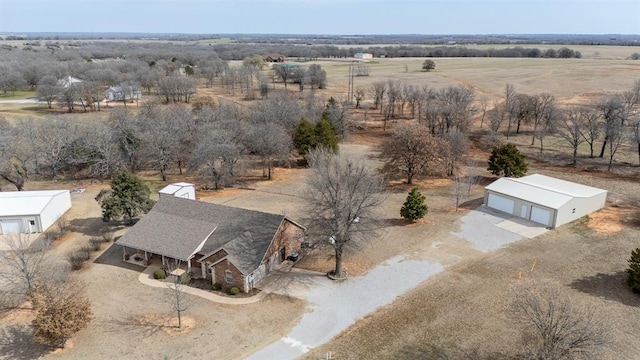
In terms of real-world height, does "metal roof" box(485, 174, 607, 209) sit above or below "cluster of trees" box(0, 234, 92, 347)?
above

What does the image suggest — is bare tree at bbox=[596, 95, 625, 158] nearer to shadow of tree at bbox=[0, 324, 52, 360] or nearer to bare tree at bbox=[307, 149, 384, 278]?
bare tree at bbox=[307, 149, 384, 278]

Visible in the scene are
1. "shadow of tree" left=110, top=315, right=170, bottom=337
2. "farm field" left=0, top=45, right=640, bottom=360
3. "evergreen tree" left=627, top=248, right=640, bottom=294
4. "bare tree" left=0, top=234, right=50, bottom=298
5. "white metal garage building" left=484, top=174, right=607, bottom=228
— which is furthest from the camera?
"white metal garage building" left=484, top=174, right=607, bottom=228

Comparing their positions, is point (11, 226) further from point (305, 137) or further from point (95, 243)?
point (305, 137)

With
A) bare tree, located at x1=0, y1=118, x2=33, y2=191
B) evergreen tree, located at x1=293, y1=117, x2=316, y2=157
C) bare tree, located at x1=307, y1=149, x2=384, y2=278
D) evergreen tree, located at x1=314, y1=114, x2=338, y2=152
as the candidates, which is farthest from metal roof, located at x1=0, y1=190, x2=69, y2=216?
evergreen tree, located at x1=314, y1=114, x2=338, y2=152

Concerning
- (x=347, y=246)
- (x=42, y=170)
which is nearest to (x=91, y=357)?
(x=347, y=246)

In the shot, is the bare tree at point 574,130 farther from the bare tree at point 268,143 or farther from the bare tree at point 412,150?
the bare tree at point 268,143

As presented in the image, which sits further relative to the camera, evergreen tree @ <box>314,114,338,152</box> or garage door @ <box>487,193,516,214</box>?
evergreen tree @ <box>314,114,338,152</box>

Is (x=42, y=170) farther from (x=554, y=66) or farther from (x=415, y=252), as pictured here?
(x=554, y=66)

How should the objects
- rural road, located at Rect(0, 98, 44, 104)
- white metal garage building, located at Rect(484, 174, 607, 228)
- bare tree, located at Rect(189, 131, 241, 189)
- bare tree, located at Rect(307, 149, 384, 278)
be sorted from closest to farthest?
bare tree, located at Rect(307, 149, 384, 278), white metal garage building, located at Rect(484, 174, 607, 228), bare tree, located at Rect(189, 131, 241, 189), rural road, located at Rect(0, 98, 44, 104)
